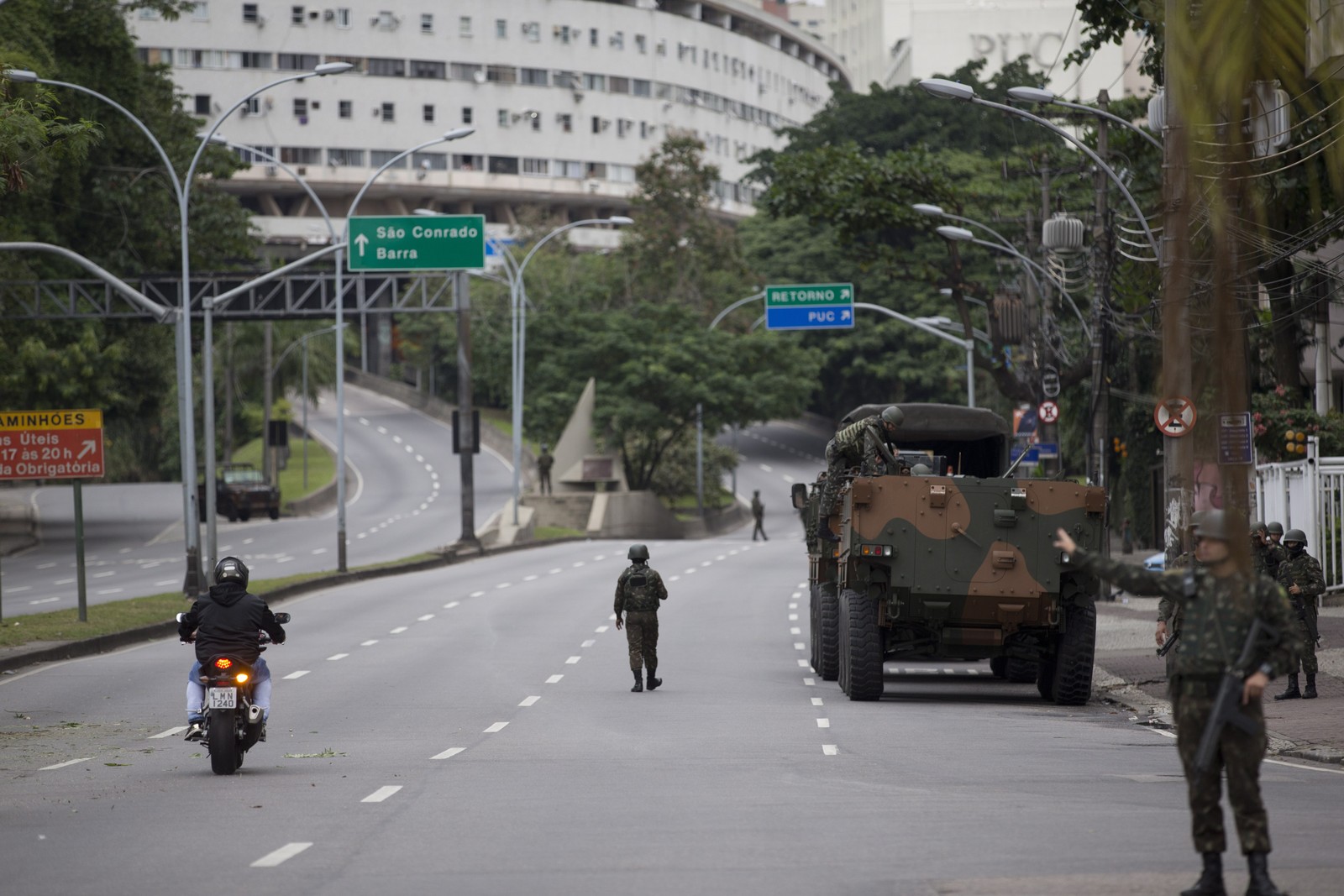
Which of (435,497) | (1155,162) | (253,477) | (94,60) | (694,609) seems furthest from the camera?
(435,497)

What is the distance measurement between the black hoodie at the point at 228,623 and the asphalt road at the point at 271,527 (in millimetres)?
20703

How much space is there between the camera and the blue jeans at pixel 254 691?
1356 cm

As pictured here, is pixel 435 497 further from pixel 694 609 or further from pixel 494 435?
pixel 694 609

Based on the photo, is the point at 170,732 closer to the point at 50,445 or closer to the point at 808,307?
the point at 50,445

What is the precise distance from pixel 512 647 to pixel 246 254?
100 feet

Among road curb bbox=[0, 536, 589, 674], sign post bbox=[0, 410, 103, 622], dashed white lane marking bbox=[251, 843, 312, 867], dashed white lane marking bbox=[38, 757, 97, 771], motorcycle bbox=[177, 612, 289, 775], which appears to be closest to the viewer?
dashed white lane marking bbox=[251, 843, 312, 867]

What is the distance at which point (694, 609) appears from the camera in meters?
33.4

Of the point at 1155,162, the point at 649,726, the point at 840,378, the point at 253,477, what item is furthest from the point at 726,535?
the point at 649,726

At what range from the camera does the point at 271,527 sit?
63.0 metres

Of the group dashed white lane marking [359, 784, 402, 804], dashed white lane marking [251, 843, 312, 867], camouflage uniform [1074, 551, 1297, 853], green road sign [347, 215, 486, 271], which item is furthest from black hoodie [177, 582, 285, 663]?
green road sign [347, 215, 486, 271]

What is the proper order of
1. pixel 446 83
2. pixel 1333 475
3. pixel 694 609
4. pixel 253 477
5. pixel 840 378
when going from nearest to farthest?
pixel 1333 475 → pixel 694 609 → pixel 253 477 → pixel 840 378 → pixel 446 83

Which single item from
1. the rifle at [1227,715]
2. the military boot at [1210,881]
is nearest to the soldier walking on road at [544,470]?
the rifle at [1227,715]

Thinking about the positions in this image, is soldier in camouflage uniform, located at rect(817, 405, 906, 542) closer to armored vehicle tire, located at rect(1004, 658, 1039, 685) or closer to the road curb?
armored vehicle tire, located at rect(1004, 658, 1039, 685)

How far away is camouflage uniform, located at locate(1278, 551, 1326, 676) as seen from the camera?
18.3 metres
